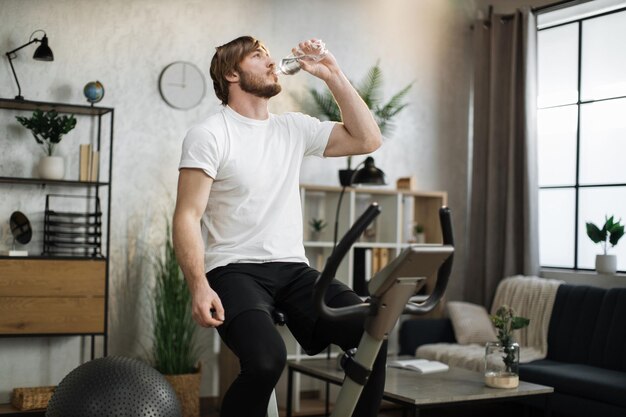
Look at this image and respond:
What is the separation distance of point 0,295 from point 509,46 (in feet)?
12.9

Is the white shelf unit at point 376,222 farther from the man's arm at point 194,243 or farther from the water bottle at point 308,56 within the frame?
the man's arm at point 194,243

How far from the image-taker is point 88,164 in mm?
5055

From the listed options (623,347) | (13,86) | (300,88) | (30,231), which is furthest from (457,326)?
(13,86)

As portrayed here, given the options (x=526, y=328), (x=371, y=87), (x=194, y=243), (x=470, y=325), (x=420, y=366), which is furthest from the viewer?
(x=371, y=87)

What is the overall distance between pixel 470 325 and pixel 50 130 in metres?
2.95

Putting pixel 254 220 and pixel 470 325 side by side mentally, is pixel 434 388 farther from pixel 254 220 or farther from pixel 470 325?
pixel 254 220

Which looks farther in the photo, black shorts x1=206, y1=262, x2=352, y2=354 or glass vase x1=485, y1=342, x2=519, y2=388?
glass vase x1=485, y1=342, x2=519, y2=388

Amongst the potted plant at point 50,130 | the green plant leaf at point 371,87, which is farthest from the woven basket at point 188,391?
the green plant leaf at point 371,87

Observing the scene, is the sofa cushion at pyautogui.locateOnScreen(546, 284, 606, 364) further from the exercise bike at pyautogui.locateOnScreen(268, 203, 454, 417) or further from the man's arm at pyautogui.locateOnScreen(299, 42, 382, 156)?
the exercise bike at pyautogui.locateOnScreen(268, 203, 454, 417)

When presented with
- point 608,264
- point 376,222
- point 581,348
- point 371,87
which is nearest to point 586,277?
point 608,264

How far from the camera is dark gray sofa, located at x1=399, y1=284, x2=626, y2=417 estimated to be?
15.0 ft

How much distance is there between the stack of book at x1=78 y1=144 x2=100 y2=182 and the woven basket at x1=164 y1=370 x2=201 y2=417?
1.26 m

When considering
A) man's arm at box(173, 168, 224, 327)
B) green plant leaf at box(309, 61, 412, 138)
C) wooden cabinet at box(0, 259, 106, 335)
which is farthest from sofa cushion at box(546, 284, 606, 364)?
man's arm at box(173, 168, 224, 327)

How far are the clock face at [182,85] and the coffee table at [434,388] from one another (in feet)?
6.09
